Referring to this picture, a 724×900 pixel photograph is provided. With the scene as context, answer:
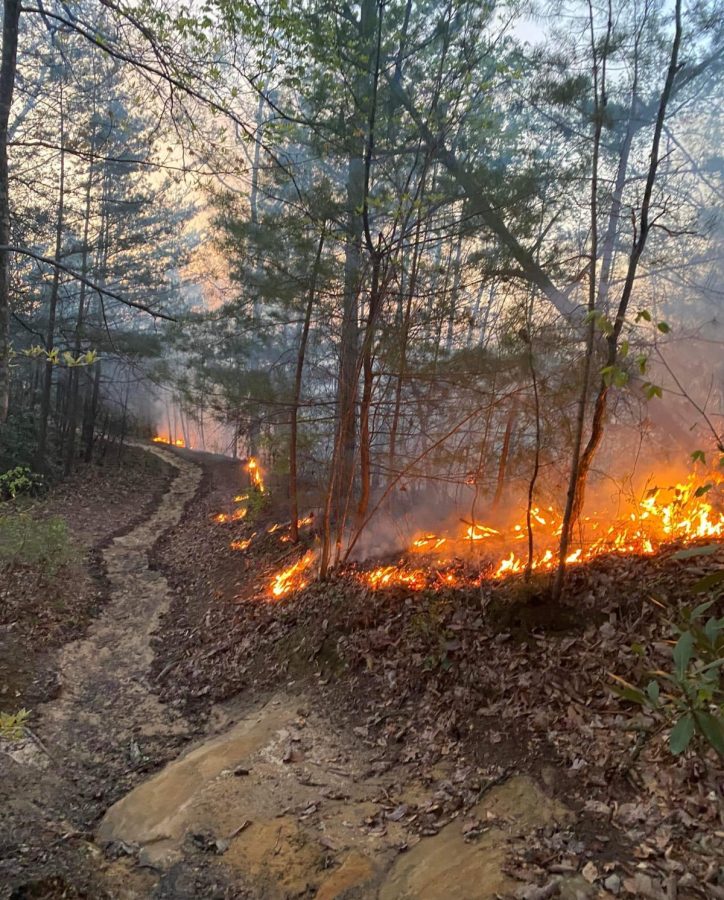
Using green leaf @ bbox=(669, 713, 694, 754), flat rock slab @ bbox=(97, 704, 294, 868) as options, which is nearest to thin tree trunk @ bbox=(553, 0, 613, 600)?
green leaf @ bbox=(669, 713, 694, 754)

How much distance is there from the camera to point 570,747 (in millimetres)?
4043

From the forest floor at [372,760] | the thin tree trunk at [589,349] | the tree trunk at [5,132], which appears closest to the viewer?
the forest floor at [372,760]

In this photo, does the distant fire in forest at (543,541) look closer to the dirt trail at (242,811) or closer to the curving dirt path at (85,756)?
the dirt trail at (242,811)

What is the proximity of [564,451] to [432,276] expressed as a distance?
11.7ft

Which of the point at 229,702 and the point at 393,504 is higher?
the point at 393,504

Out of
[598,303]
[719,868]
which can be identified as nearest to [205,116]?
[598,303]

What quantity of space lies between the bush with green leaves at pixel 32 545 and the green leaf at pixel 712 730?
969cm

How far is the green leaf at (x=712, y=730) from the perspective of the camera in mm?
Answer: 1940

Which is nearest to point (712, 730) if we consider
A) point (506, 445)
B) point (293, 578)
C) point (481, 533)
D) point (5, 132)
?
point (481, 533)

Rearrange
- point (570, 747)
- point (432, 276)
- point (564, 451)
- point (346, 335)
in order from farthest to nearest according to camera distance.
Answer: point (432, 276) < point (346, 335) < point (564, 451) < point (570, 747)

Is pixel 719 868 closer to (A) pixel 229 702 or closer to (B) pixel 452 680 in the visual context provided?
(B) pixel 452 680

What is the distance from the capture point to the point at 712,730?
1948mm

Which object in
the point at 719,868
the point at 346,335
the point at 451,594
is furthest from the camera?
the point at 346,335

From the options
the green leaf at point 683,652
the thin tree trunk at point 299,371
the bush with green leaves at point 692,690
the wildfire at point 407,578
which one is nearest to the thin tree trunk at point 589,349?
the wildfire at point 407,578
